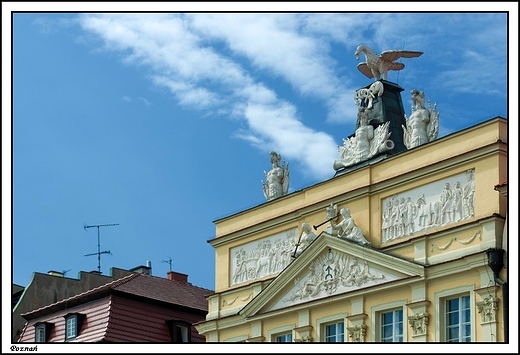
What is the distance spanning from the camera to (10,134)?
1237 inches

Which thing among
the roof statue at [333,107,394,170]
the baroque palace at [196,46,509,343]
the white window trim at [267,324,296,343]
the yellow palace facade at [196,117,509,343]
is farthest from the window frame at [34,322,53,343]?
the roof statue at [333,107,394,170]

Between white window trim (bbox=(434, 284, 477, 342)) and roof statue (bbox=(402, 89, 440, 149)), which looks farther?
roof statue (bbox=(402, 89, 440, 149))

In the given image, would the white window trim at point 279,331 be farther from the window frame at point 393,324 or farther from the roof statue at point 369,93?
the roof statue at point 369,93

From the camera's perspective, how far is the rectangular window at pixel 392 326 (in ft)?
122

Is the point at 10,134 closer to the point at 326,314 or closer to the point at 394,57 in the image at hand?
the point at 326,314

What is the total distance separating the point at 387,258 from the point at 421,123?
4.13 m

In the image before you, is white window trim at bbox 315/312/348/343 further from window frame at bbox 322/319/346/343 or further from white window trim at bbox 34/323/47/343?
white window trim at bbox 34/323/47/343

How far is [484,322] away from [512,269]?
2639mm

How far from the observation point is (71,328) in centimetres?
4797

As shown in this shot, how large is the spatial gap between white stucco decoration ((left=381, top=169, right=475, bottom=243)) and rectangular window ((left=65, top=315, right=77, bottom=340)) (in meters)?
14.0

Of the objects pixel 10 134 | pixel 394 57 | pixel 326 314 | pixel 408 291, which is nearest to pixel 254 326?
pixel 326 314

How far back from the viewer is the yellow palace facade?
3534cm

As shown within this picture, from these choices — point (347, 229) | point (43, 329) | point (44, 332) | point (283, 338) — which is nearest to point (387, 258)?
point (347, 229)

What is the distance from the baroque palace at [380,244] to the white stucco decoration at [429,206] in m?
0.04
